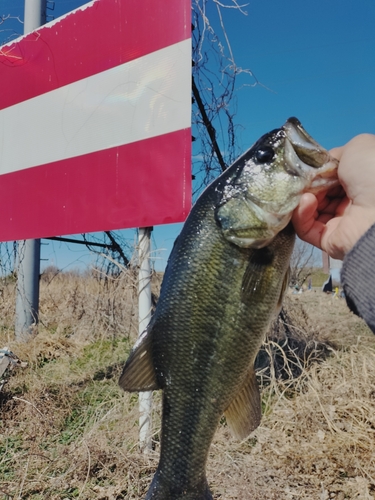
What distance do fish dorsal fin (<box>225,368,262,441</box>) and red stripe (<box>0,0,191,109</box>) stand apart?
2385 millimetres

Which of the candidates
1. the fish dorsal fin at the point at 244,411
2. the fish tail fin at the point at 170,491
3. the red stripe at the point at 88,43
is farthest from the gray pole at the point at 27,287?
the fish dorsal fin at the point at 244,411

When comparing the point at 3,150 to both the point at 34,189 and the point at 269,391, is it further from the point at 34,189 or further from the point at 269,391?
the point at 269,391

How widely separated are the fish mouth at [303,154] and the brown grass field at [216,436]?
228cm

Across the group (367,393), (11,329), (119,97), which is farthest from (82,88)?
(11,329)

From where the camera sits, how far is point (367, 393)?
3840mm

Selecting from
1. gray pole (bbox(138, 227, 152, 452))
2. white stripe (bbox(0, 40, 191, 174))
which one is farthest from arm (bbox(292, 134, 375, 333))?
gray pole (bbox(138, 227, 152, 452))

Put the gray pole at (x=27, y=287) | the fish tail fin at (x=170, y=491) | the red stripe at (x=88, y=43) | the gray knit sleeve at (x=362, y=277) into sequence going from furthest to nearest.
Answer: the gray pole at (x=27, y=287) → the red stripe at (x=88, y=43) → the fish tail fin at (x=170, y=491) → the gray knit sleeve at (x=362, y=277)

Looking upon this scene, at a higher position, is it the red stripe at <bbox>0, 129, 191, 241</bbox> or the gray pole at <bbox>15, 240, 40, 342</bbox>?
the red stripe at <bbox>0, 129, 191, 241</bbox>

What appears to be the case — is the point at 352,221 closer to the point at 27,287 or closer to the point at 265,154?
the point at 265,154

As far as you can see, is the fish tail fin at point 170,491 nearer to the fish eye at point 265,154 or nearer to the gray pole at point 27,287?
the fish eye at point 265,154

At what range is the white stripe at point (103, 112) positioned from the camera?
3.16m

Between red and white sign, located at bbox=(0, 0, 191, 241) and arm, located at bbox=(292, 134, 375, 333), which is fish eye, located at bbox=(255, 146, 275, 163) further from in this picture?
red and white sign, located at bbox=(0, 0, 191, 241)

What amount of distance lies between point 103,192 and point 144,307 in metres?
0.92

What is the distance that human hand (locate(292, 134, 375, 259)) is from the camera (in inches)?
68.6
